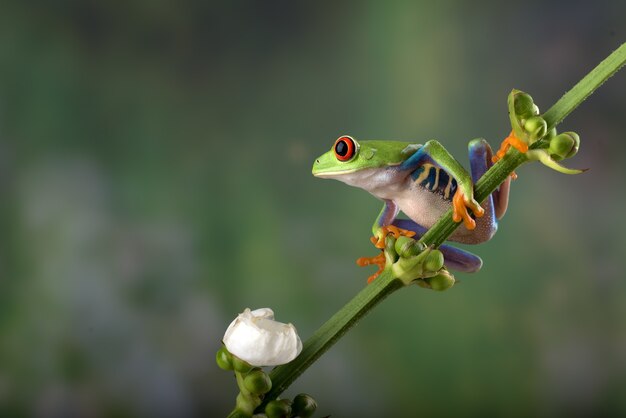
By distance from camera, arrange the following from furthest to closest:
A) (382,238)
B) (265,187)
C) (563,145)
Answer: (265,187), (382,238), (563,145)

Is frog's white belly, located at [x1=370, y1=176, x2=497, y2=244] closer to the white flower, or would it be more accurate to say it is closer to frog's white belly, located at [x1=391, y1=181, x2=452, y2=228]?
frog's white belly, located at [x1=391, y1=181, x2=452, y2=228]

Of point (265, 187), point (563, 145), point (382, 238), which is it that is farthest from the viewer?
point (265, 187)

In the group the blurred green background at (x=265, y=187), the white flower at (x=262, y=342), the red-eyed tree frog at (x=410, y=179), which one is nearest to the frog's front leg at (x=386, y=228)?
the red-eyed tree frog at (x=410, y=179)

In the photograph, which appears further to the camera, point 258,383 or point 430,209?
point 430,209

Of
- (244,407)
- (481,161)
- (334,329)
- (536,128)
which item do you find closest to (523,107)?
(536,128)

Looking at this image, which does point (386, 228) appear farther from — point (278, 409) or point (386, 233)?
point (278, 409)

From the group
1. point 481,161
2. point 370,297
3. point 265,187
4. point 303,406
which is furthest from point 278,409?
point 265,187

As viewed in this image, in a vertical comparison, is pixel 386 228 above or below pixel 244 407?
above
